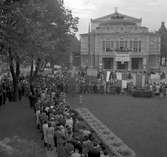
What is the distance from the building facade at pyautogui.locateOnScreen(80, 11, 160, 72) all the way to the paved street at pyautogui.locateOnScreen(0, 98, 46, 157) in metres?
43.1

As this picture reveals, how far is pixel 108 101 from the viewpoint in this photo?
82.2 ft

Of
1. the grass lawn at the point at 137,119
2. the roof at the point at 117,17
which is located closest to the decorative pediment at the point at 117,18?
the roof at the point at 117,17

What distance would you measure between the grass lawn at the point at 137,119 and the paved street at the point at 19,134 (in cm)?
417

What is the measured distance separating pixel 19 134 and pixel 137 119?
7660 mm

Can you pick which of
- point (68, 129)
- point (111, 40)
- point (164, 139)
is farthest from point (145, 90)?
point (111, 40)

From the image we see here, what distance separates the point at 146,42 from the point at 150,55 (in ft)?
12.6

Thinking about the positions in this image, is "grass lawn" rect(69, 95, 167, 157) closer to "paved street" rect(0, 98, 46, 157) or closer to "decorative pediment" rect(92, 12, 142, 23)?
"paved street" rect(0, 98, 46, 157)

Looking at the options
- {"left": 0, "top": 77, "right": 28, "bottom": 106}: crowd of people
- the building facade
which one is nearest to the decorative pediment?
the building facade

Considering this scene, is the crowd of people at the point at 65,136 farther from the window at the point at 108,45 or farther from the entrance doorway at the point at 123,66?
the entrance doorway at the point at 123,66

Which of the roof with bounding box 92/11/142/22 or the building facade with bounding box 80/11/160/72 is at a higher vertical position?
the roof with bounding box 92/11/142/22

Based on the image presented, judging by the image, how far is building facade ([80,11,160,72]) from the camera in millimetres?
62062

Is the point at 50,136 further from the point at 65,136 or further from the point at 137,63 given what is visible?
the point at 137,63

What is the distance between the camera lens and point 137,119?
18.2 m

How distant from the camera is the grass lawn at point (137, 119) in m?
12.7
